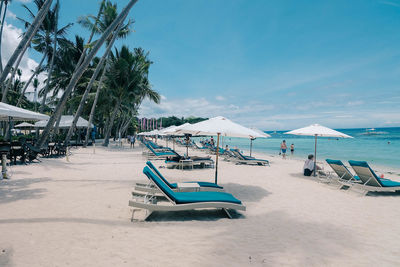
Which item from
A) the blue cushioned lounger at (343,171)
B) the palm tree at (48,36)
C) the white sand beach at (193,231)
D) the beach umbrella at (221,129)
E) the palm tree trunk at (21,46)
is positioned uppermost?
the palm tree at (48,36)

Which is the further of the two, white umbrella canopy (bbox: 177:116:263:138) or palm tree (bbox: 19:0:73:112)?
palm tree (bbox: 19:0:73:112)

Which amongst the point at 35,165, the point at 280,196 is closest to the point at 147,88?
the point at 35,165

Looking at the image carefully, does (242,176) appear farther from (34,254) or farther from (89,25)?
(89,25)

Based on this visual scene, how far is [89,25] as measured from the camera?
19406 mm

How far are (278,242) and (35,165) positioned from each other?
9037 mm

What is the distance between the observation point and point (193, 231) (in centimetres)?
351

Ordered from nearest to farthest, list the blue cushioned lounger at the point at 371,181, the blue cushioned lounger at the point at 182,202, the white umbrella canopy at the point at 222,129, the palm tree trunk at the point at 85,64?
the blue cushioned lounger at the point at 182,202 → the white umbrella canopy at the point at 222,129 → the blue cushioned lounger at the point at 371,181 → the palm tree trunk at the point at 85,64

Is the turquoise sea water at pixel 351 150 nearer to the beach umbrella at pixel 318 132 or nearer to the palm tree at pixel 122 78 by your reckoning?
the beach umbrella at pixel 318 132

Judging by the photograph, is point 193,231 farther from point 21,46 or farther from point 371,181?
point 21,46

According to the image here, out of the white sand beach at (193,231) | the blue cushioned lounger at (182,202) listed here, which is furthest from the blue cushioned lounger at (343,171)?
the blue cushioned lounger at (182,202)

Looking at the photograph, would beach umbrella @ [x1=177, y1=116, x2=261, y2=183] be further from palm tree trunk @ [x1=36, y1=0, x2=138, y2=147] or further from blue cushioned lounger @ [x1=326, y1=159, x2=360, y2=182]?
palm tree trunk @ [x1=36, y1=0, x2=138, y2=147]

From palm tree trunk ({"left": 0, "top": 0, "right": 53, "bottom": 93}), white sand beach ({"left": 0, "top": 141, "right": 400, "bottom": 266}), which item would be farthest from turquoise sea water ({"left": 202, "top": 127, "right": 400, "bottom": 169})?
palm tree trunk ({"left": 0, "top": 0, "right": 53, "bottom": 93})

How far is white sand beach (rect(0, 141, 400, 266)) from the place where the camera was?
105 inches

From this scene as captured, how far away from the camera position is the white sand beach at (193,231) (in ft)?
8.78
